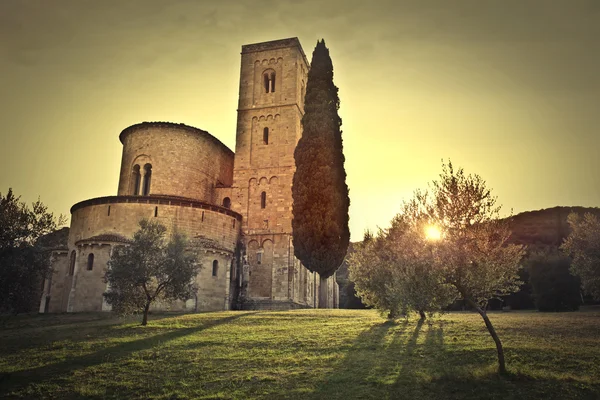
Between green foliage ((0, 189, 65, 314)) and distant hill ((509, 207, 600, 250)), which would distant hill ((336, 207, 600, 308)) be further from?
green foliage ((0, 189, 65, 314))

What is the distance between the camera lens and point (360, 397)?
1340 cm

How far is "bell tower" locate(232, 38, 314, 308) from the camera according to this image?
40.4 m

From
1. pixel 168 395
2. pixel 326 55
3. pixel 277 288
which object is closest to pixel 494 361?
pixel 168 395

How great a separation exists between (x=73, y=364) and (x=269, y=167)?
2778 centimetres

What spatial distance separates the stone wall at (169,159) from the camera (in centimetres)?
4247

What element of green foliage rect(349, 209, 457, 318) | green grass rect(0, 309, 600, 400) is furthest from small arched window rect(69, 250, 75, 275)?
green foliage rect(349, 209, 457, 318)

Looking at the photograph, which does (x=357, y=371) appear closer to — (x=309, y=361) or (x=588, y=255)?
(x=309, y=361)

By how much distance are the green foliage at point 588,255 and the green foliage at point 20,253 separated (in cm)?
2684

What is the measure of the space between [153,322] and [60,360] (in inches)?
314

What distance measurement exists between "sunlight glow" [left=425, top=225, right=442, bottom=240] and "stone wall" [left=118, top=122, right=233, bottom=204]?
29777 millimetres

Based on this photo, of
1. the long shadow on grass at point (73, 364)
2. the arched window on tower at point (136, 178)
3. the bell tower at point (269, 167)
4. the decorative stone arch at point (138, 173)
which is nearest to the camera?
the long shadow on grass at point (73, 364)

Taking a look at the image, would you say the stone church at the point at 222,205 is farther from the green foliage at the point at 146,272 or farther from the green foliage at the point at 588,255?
the green foliage at the point at 588,255

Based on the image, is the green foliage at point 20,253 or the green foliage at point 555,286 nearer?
the green foliage at point 20,253

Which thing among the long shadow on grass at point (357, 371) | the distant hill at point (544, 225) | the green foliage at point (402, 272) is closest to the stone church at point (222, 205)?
the green foliage at point (402, 272)
